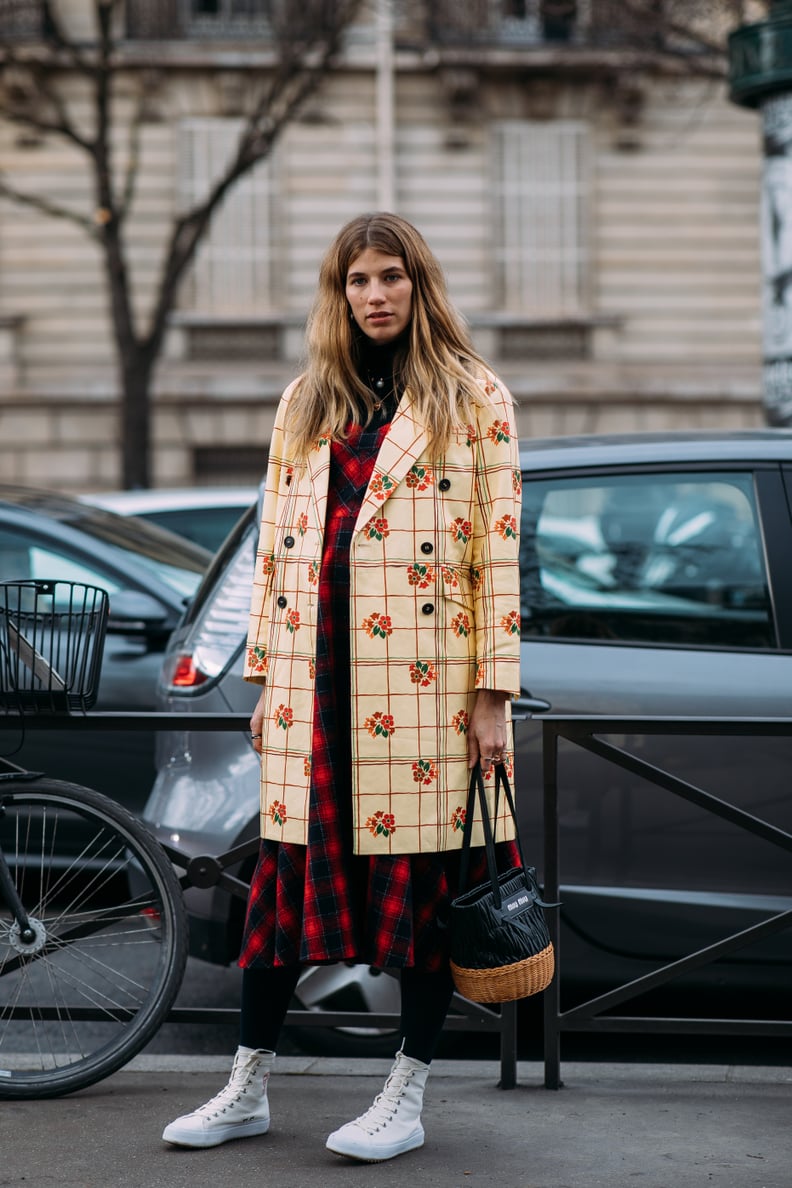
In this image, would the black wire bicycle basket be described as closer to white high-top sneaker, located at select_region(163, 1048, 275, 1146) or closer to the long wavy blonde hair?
the long wavy blonde hair

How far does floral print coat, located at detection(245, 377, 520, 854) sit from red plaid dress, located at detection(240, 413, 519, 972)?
32mm

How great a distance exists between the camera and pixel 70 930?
3678 mm

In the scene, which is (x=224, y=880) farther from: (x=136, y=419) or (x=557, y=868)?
(x=136, y=419)

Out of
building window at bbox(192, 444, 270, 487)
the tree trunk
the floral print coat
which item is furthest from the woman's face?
building window at bbox(192, 444, 270, 487)

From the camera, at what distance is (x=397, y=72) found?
20375mm

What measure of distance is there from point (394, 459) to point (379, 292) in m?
0.34

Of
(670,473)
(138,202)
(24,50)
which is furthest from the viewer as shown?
(138,202)

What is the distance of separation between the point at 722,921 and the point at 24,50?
17.6 m

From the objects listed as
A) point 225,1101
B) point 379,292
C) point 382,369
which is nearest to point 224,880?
point 225,1101

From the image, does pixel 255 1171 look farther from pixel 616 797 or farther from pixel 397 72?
pixel 397 72

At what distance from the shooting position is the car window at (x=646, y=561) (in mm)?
4297

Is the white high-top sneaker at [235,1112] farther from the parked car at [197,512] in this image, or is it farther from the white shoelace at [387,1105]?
the parked car at [197,512]

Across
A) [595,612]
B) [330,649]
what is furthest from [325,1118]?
[595,612]

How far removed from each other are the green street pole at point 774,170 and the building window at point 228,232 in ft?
42.8
